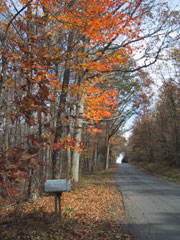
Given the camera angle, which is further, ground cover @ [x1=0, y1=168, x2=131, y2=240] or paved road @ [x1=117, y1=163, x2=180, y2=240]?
paved road @ [x1=117, y1=163, x2=180, y2=240]

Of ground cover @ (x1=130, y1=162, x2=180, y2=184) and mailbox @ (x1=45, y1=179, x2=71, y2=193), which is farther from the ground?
mailbox @ (x1=45, y1=179, x2=71, y2=193)

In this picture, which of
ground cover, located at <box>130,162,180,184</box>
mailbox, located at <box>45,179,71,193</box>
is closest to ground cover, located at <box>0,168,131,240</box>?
mailbox, located at <box>45,179,71,193</box>

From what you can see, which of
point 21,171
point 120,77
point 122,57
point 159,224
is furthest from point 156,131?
point 21,171

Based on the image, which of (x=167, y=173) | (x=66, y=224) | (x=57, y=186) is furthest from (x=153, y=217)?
(x=167, y=173)

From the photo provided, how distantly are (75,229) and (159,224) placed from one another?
2395mm

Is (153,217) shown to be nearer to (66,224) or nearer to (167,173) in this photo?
(66,224)

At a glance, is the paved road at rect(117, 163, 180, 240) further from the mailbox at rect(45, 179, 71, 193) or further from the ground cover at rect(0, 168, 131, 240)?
the mailbox at rect(45, 179, 71, 193)

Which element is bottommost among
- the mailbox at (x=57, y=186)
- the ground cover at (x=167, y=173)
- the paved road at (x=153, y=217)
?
the ground cover at (x=167, y=173)

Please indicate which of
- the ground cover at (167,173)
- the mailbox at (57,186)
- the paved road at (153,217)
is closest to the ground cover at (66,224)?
the paved road at (153,217)

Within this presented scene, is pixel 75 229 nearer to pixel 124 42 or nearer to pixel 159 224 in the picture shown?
pixel 159 224

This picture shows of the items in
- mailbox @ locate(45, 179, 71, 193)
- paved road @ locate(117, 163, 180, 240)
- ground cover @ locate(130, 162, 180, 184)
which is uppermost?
mailbox @ locate(45, 179, 71, 193)

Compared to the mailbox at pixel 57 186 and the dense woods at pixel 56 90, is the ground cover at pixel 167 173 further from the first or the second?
the mailbox at pixel 57 186

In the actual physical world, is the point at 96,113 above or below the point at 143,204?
above

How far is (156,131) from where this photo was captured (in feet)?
116
